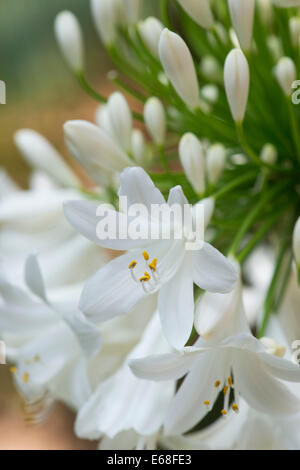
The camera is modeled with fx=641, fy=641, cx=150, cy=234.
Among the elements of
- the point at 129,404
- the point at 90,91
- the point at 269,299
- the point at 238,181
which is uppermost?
the point at 90,91

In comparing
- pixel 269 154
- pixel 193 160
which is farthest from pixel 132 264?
pixel 269 154

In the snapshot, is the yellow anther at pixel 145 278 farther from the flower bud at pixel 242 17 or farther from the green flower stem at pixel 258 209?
the flower bud at pixel 242 17

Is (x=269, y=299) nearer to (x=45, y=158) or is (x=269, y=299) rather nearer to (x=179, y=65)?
(x=179, y=65)

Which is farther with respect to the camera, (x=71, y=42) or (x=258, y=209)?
(x=71, y=42)

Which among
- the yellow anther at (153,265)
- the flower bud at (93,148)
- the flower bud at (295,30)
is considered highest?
the flower bud at (295,30)

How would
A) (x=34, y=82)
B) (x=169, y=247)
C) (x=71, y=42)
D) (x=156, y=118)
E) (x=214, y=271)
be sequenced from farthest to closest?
(x=34, y=82) < (x=71, y=42) < (x=156, y=118) < (x=169, y=247) < (x=214, y=271)

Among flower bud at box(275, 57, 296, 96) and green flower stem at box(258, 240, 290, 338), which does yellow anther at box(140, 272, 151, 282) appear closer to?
green flower stem at box(258, 240, 290, 338)

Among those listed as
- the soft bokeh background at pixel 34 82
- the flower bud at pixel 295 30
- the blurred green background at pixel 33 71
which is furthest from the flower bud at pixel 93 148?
the soft bokeh background at pixel 34 82
